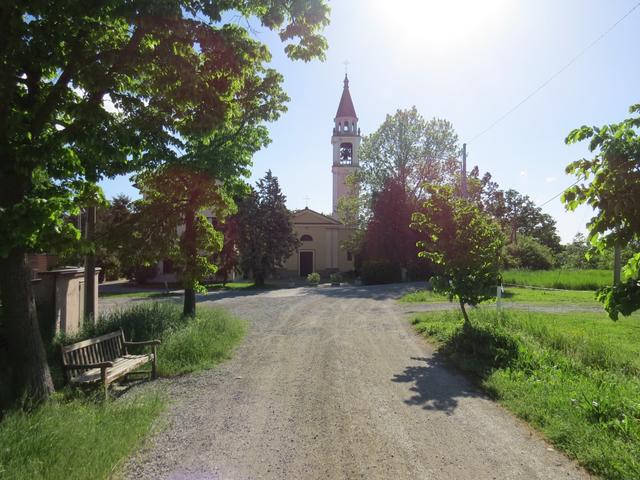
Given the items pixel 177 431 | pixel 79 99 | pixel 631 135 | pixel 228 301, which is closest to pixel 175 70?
pixel 79 99

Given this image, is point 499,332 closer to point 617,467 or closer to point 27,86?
point 617,467

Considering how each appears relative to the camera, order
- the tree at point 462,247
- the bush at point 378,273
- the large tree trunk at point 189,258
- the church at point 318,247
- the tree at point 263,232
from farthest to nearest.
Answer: the church at point 318,247 < the bush at point 378,273 < the tree at point 263,232 < the large tree trunk at point 189,258 < the tree at point 462,247

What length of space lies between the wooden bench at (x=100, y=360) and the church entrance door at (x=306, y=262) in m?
36.3

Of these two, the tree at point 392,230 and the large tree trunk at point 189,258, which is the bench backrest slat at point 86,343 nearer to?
the large tree trunk at point 189,258

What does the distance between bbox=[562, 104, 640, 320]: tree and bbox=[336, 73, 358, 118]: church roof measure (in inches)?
2038

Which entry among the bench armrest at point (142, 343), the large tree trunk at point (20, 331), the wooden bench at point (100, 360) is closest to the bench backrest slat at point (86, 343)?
the wooden bench at point (100, 360)

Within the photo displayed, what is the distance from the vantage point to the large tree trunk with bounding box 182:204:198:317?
11.9 metres

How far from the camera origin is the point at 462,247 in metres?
11.2

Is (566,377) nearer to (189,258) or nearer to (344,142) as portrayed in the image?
(189,258)

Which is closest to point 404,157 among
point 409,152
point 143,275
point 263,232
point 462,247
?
point 409,152

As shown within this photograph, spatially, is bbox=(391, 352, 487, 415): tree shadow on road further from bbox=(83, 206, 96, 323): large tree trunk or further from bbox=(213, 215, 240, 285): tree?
bbox=(213, 215, 240, 285): tree

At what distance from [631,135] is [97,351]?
765 centimetres

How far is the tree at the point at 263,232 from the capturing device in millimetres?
32875

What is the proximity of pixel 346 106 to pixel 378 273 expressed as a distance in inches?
1047
